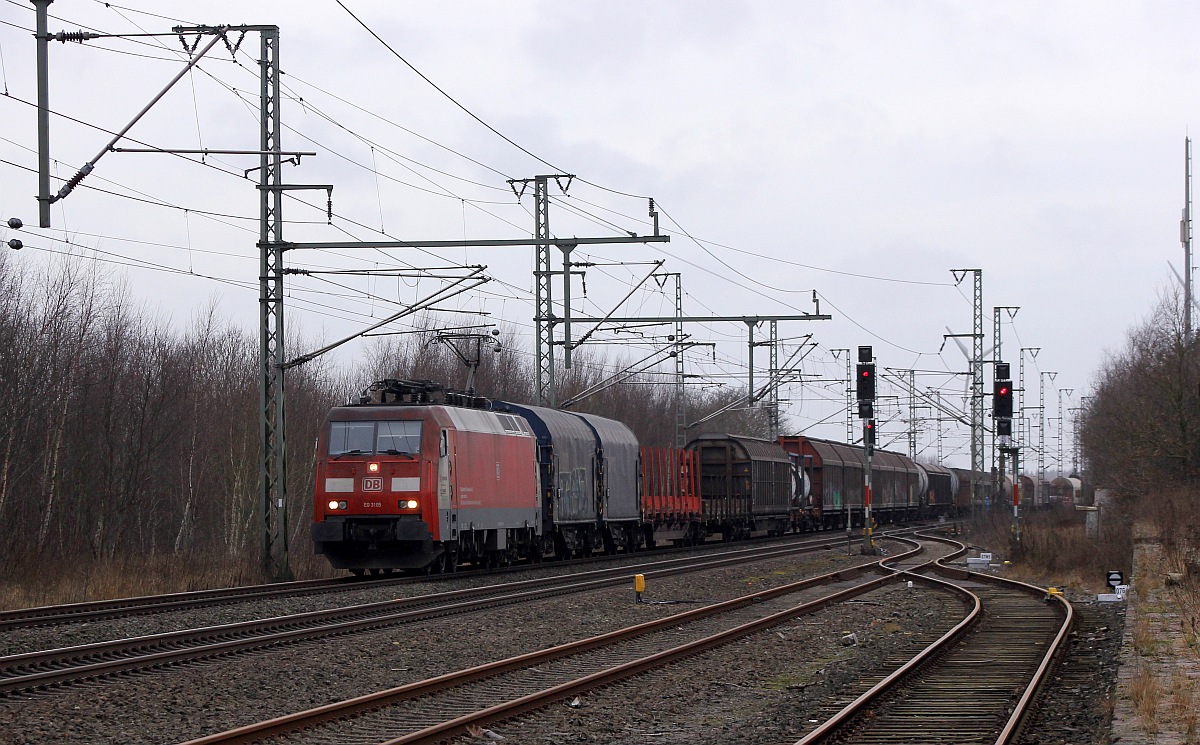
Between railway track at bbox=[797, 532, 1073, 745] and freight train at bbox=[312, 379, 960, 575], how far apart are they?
33.1 feet

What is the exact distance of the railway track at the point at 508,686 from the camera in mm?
9750

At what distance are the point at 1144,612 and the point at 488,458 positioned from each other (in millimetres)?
13433

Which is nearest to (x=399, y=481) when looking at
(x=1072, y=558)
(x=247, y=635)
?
(x=247, y=635)

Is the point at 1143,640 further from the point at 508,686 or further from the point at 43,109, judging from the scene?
the point at 43,109

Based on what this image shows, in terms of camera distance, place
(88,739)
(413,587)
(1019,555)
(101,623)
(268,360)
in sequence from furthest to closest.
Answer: (1019,555), (268,360), (413,587), (101,623), (88,739)

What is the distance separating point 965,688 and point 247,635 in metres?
8.12

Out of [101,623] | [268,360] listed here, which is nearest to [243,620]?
[101,623]

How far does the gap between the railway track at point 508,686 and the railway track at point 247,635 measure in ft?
9.62

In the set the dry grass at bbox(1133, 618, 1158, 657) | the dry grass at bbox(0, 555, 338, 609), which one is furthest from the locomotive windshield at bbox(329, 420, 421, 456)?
the dry grass at bbox(1133, 618, 1158, 657)

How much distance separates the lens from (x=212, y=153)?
20641 millimetres

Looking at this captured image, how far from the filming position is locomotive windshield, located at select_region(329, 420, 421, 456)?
80.4 ft

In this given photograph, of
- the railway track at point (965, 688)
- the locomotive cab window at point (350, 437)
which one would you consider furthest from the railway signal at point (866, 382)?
the locomotive cab window at point (350, 437)

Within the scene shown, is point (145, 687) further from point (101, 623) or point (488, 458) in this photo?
point (488, 458)

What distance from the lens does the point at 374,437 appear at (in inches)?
979
